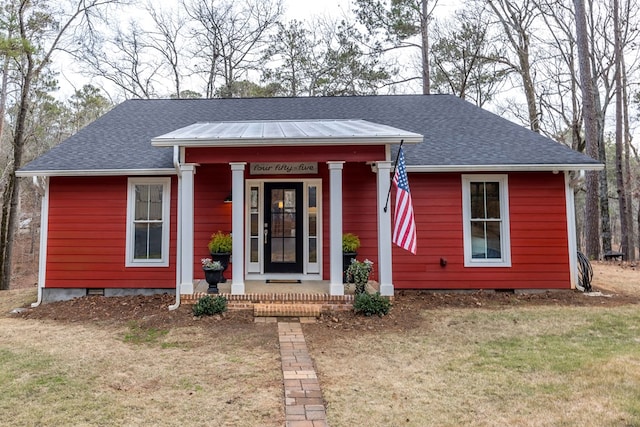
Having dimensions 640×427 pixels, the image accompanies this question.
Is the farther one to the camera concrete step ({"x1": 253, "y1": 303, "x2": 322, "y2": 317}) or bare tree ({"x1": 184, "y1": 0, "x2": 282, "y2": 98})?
bare tree ({"x1": 184, "y1": 0, "x2": 282, "y2": 98})

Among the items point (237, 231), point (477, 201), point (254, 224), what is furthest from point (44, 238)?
point (477, 201)

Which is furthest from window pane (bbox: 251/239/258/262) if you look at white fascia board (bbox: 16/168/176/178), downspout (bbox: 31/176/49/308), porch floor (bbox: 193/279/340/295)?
downspout (bbox: 31/176/49/308)

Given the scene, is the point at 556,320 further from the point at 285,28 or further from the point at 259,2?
the point at 259,2

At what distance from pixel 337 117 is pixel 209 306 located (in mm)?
5746

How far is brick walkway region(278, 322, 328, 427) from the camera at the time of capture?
283cm

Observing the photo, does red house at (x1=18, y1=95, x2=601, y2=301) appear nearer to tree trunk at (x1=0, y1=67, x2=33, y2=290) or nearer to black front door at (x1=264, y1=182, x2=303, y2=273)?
black front door at (x1=264, y1=182, x2=303, y2=273)


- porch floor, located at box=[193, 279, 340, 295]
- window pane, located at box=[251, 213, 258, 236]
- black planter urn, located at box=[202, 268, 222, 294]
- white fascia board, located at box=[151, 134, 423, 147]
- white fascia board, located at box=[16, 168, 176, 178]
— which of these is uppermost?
white fascia board, located at box=[151, 134, 423, 147]

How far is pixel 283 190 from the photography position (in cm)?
756

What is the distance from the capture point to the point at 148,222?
7.37 meters

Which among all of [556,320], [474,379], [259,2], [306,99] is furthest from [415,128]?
[259,2]

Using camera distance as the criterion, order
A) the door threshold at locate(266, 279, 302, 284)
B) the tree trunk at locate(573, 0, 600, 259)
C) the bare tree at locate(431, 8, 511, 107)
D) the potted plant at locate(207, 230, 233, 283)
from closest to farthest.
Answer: the potted plant at locate(207, 230, 233, 283)
the door threshold at locate(266, 279, 302, 284)
the tree trunk at locate(573, 0, 600, 259)
the bare tree at locate(431, 8, 511, 107)

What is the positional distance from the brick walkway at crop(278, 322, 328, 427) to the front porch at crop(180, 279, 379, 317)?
0.80 meters

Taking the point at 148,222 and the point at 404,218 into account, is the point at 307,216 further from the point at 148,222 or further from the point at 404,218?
the point at 148,222

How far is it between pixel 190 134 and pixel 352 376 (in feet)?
15.7
